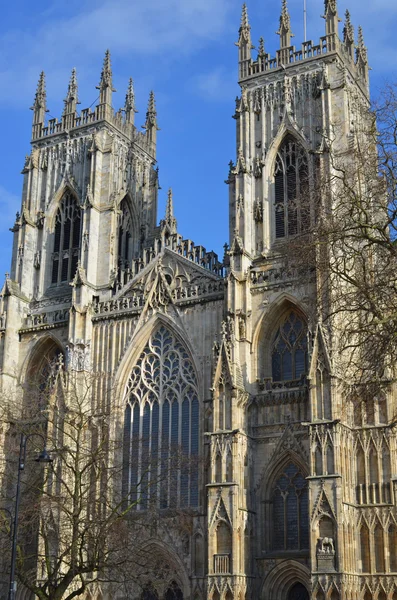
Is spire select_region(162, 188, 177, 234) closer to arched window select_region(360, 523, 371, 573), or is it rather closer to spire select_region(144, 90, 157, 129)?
spire select_region(144, 90, 157, 129)

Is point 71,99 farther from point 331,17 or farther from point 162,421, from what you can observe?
point 162,421

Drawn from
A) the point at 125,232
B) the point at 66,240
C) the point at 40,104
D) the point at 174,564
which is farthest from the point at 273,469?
the point at 40,104

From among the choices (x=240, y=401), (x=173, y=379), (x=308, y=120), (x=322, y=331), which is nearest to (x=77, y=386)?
(x=173, y=379)

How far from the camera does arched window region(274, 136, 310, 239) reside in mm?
38875

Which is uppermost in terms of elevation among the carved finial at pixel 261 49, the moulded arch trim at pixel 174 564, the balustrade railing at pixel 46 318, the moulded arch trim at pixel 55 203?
the carved finial at pixel 261 49

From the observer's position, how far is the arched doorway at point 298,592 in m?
32.7

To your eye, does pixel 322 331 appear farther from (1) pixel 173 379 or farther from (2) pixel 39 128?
(2) pixel 39 128

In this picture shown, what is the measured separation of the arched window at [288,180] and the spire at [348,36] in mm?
5783

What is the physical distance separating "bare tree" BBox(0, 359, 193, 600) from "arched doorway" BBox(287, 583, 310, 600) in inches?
185

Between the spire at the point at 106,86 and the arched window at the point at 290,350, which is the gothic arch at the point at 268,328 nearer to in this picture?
the arched window at the point at 290,350

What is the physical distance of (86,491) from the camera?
28.9 m

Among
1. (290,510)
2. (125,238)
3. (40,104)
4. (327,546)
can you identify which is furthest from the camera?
(40,104)

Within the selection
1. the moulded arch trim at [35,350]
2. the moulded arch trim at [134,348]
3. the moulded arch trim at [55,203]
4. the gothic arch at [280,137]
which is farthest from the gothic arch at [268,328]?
the moulded arch trim at [55,203]

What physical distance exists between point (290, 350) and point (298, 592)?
30.7 feet
